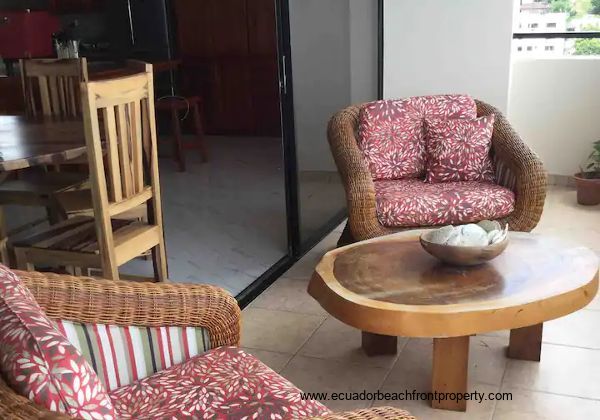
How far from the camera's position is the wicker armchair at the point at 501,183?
9.23 feet

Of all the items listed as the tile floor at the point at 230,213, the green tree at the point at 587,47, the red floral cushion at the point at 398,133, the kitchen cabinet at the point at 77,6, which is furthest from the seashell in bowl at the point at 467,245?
the kitchen cabinet at the point at 77,6

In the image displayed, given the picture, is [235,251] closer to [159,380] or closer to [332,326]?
[332,326]

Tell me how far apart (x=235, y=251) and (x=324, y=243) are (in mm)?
511

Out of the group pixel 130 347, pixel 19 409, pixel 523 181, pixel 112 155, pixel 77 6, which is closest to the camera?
pixel 19 409

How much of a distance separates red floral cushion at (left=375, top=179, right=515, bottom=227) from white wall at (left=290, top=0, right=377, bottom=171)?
2.66 ft

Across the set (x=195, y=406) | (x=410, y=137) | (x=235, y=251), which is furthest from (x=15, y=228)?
(x=195, y=406)

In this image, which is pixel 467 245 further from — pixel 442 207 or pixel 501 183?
pixel 501 183

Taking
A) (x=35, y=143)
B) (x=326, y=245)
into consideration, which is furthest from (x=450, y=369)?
(x=326, y=245)

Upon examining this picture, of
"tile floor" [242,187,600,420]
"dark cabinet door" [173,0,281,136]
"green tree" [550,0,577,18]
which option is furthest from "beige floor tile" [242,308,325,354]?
"dark cabinet door" [173,0,281,136]

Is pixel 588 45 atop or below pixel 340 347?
atop

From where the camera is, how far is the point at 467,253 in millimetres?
2029

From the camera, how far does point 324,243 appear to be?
3783mm

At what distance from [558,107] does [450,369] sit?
2965 millimetres

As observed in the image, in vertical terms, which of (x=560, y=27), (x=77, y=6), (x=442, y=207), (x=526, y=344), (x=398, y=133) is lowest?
(x=526, y=344)
